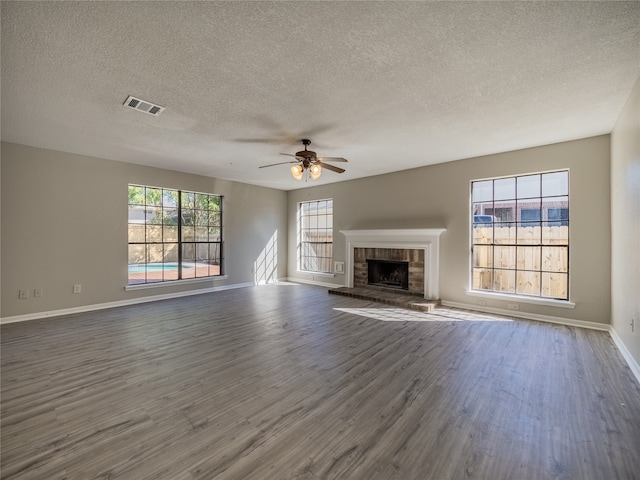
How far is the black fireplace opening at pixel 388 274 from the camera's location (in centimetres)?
625

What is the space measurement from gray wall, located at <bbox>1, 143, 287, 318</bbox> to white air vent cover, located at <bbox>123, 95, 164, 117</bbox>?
2.80 meters

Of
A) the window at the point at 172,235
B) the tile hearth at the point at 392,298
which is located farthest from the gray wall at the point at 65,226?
the tile hearth at the point at 392,298

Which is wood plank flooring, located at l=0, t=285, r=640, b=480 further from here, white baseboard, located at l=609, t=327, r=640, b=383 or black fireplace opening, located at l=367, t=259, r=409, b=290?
black fireplace opening, located at l=367, t=259, r=409, b=290

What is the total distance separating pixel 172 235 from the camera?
6.27 metres

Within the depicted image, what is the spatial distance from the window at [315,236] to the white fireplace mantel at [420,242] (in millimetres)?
1272

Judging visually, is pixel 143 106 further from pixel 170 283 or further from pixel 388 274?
pixel 388 274

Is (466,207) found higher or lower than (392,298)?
higher

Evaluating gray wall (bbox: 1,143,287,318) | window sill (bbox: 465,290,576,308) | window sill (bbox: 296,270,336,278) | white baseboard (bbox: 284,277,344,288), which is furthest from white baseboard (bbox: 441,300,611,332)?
gray wall (bbox: 1,143,287,318)

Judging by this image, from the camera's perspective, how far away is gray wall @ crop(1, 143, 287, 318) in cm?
434

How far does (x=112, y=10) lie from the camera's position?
180 cm

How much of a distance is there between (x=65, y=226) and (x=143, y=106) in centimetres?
316

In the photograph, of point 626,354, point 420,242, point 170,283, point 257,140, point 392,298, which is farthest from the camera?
point 170,283

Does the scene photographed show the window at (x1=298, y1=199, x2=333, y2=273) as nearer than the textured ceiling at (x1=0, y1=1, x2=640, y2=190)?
No

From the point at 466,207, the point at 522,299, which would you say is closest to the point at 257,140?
the point at 466,207
